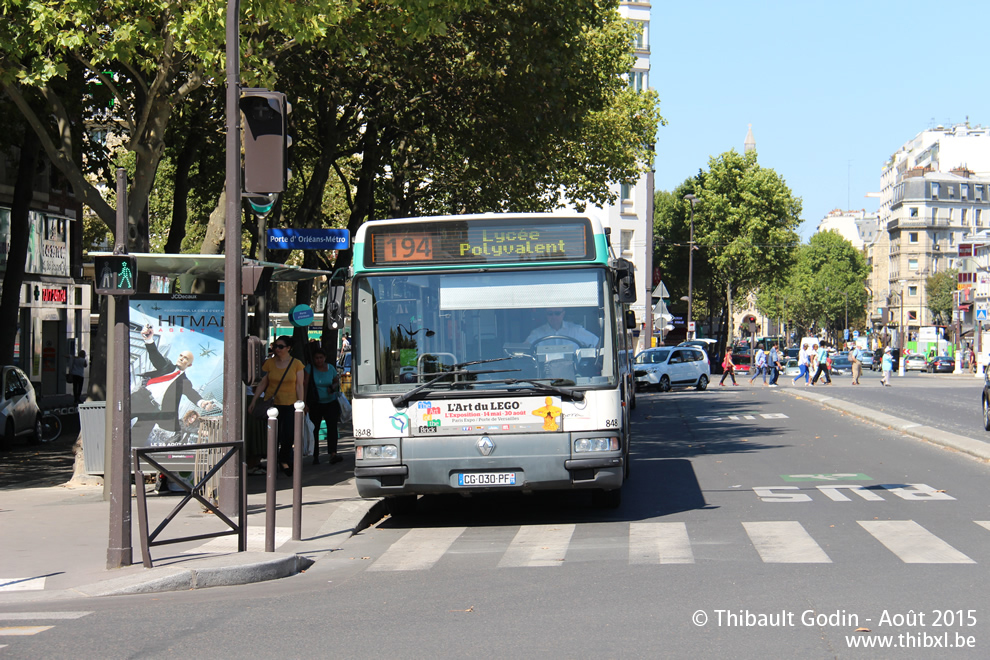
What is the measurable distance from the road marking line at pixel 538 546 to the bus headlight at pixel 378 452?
135 cm

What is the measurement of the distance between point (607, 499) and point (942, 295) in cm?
11483

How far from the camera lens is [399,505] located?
12.1 m

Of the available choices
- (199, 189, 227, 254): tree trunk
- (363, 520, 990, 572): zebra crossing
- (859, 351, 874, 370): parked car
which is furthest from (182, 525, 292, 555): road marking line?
(859, 351, 874, 370): parked car

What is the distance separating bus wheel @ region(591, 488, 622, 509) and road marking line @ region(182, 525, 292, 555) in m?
3.10

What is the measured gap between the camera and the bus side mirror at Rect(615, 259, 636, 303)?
11.3 metres

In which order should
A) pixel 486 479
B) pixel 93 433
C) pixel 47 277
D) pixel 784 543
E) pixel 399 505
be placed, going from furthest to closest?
pixel 47 277
pixel 93 433
pixel 399 505
pixel 486 479
pixel 784 543

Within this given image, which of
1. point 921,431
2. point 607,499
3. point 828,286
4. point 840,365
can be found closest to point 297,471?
point 607,499

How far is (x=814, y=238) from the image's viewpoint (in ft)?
471

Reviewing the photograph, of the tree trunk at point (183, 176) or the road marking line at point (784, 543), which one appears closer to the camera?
the road marking line at point (784, 543)

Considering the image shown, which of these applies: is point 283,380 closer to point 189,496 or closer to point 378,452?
point 378,452

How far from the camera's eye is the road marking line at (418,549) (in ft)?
29.5

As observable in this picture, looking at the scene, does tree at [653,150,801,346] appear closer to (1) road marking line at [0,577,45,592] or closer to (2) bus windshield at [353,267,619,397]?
(2) bus windshield at [353,267,619,397]

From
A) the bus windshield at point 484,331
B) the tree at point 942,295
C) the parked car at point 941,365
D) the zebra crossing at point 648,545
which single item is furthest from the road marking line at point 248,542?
the tree at point 942,295

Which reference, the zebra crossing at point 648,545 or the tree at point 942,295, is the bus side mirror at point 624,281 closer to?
the zebra crossing at point 648,545
